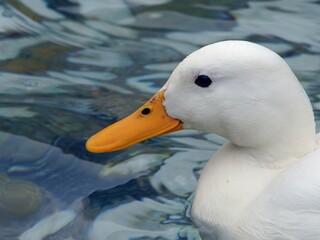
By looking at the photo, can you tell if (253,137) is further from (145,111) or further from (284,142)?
(145,111)

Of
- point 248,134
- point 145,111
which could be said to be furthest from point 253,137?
point 145,111

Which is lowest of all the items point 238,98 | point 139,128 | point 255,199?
point 255,199

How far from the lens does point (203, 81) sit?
148 inches

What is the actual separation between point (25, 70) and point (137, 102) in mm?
694

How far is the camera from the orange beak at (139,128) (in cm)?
390

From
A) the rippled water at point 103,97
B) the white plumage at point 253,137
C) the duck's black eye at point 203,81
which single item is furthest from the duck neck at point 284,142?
the rippled water at point 103,97

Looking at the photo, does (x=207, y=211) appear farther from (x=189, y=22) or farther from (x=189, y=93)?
(x=189, y=22)

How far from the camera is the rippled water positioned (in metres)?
4.30

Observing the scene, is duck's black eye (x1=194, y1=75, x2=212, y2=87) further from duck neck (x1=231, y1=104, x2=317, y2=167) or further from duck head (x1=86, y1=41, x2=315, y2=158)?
duck neck (x1=231, y1=104, x2=317, y2=167)

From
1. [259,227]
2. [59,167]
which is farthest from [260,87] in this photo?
[59,167]

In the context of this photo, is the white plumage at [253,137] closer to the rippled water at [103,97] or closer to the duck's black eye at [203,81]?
the duck's black eye at [203,81]

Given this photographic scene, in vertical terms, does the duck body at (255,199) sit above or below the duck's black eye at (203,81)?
below

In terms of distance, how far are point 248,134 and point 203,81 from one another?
0.25m

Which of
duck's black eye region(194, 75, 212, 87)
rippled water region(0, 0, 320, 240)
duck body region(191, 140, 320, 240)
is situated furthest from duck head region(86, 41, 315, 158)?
rippled water region(0, 0, 320, 240)
